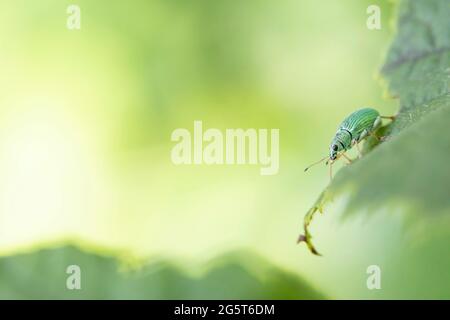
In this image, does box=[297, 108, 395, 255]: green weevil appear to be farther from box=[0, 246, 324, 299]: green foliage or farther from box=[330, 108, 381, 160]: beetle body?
box=[0, 246, 324, 299]: green foliage

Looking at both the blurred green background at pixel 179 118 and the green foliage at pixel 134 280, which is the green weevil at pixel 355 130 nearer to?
the green foliage at pixel 134 280

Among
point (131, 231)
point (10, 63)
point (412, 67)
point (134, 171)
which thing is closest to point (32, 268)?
point (131, 231)

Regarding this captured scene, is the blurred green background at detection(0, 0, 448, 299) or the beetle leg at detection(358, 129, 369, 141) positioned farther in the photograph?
the blurred green background at detection(0, 0, 448, 299)

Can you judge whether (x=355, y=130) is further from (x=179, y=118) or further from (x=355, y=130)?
(x=179, y=118)

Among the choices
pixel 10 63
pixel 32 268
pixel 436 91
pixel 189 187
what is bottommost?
pixel 32 268

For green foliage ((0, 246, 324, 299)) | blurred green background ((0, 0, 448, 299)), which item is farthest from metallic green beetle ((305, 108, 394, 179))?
blurred green background ((0, 0, 448, 299))

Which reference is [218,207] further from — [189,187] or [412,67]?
[412,67]

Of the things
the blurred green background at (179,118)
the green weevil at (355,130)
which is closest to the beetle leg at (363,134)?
the green weevil at (355,130)
